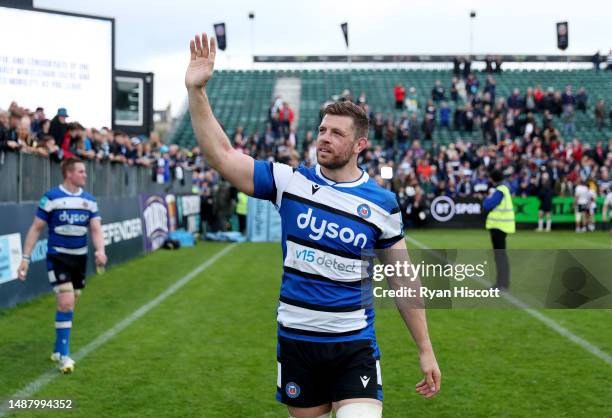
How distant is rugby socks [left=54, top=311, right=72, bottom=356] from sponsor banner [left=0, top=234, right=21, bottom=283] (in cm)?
375

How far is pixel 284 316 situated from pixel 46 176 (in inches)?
439

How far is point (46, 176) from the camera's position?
14508 mm

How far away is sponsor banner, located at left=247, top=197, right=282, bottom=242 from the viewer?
26891 mm

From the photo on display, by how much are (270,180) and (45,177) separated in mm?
11085

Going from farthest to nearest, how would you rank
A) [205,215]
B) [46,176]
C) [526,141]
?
[526,141] → [205,215] → [46,176]

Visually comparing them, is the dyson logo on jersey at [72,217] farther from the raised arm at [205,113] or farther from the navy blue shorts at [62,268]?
the raised arm at [205,113]

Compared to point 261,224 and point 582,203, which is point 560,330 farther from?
point 582,203

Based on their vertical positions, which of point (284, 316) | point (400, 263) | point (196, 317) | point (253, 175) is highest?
point (253, 175)

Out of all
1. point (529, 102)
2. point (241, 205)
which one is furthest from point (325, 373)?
point (529, 102)

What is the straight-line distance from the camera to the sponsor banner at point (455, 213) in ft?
107

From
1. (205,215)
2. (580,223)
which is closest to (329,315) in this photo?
(205,215)

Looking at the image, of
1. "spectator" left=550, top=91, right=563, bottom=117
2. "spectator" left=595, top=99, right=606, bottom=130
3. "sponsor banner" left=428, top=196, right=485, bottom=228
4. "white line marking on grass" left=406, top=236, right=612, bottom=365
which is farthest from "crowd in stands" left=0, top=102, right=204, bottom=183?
"spectator" left=595, top=99, right=606, bottom=130

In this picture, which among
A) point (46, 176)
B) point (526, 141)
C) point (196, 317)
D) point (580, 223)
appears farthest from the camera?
point (526, 141)

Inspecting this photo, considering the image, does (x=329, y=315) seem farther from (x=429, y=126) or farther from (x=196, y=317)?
(x=429, y=126)
